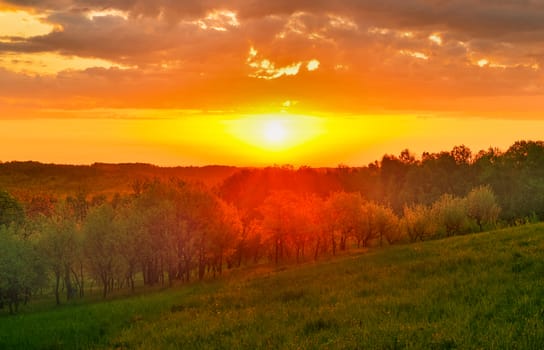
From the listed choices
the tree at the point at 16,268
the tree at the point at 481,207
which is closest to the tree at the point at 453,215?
the tree at the point at 481,207

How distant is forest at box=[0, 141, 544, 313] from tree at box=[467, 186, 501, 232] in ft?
0.70

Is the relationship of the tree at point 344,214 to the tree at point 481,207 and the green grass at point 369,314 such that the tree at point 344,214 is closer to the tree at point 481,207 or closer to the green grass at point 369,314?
the tree at point 481,207

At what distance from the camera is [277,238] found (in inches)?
4048

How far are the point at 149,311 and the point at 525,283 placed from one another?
1917 cm

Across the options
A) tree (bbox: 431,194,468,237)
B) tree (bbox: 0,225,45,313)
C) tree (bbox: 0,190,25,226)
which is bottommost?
tree (bbox: 0,225,45,313)

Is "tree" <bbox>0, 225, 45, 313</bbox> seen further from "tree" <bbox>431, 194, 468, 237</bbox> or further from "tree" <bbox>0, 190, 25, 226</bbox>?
"tree" <bbox>431, 194, 468, 237</bbox>

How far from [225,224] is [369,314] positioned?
68.3 metres

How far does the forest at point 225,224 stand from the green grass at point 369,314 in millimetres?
46374

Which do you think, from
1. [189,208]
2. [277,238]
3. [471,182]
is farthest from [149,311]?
[471,182]

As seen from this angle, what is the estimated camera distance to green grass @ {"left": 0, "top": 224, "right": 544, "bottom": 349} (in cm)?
1272

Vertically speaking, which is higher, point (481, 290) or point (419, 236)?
point (481, 290)

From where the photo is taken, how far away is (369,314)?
15.7 metres

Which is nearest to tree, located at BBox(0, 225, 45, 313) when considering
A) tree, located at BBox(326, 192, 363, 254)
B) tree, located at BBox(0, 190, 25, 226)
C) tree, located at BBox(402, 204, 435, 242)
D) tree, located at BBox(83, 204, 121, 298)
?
tree, located at BBox(83, 204, 121, 298)

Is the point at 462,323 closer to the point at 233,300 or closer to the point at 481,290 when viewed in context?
the point at 481,290
